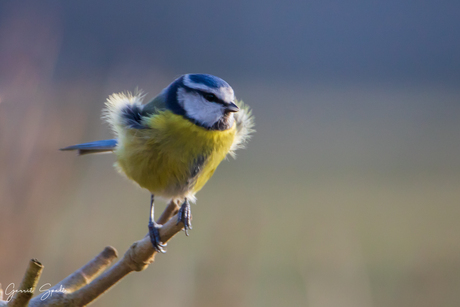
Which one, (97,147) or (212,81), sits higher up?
(212,81)

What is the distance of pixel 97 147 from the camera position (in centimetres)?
117

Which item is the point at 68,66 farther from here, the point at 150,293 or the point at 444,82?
the point at 444,82

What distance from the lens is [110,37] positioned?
9.64 feet

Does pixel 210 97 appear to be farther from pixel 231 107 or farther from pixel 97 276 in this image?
pixel 97 276

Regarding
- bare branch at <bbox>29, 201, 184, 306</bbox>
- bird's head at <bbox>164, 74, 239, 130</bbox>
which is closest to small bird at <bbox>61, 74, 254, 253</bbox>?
bird's head at <bbox>164, 74, 239, 130</bbox>

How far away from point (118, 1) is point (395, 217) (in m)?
2.67

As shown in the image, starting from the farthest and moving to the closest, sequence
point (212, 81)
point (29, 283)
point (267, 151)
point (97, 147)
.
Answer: point (267, 151) → point (97, 147) → point (212, 81) → point (29, 283)

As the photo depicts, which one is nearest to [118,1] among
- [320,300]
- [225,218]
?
[225,218]

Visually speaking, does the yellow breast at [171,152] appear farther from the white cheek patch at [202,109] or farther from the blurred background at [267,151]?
the blurred background at [267,151]

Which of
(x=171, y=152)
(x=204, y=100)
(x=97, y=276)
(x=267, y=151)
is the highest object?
(x=267, y=151)

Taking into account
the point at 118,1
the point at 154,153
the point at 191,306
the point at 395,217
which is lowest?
the point at 191,306

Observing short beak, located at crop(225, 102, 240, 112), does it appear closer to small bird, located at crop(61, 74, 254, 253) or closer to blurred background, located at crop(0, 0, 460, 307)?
small bird, located at crop(61, 74, 254, 253)

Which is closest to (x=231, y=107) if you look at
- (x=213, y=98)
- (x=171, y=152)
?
(x=213, y=98)

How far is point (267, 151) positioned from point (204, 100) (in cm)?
225
